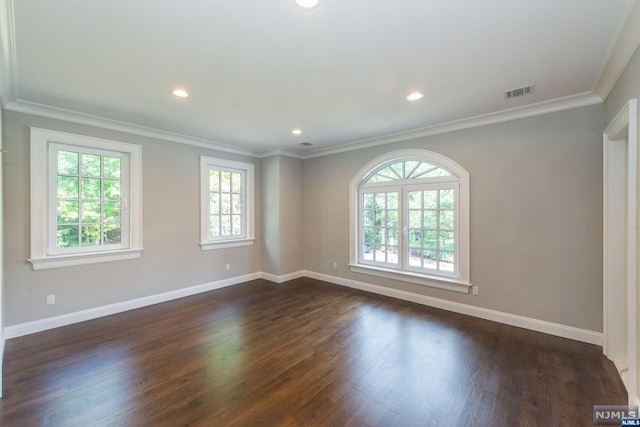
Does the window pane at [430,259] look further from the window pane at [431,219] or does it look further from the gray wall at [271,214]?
the gray wall at [271,214]

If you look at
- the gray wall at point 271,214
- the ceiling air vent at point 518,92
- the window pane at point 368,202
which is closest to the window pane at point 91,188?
the gray wall at point 271,214

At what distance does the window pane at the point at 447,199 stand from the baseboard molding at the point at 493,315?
1325 mm

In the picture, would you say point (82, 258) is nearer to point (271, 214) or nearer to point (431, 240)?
A: point (271, 214)

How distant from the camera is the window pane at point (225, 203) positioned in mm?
5005

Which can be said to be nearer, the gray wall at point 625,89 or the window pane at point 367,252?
the gray wall at point 625,89

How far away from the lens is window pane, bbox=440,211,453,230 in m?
3.86

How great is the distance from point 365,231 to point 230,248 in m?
2.48

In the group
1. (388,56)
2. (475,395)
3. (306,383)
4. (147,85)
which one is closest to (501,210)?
(475,395)

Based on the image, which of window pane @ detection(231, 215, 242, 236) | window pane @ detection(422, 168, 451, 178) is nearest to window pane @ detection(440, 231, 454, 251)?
window pane @ detection(422, 168, 451, 178)

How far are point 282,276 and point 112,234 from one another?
277 centimetres

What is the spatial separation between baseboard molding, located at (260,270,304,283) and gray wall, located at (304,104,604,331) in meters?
2.52

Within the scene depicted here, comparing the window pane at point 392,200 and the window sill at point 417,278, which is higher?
the window pane at point 392,200

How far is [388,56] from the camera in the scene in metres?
2.14

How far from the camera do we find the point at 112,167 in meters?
3.72
